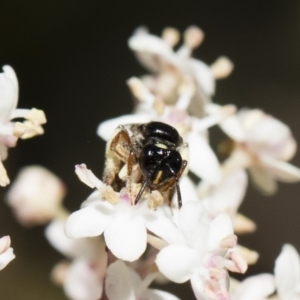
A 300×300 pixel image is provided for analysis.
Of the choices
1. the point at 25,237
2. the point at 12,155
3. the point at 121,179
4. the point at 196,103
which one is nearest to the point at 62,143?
the point at 12,155

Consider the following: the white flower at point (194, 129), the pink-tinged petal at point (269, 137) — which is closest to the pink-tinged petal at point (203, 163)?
the white flower at point (194, 129)

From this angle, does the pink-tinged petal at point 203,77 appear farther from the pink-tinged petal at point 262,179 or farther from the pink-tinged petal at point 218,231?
the pink-tinged petal at point 218,231

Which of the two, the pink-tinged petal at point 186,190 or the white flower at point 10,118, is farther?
the pink-tinged petal at point 186,190

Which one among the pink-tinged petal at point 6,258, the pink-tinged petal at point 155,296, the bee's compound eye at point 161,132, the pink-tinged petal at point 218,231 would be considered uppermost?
the bee's compound eye at point 161,132

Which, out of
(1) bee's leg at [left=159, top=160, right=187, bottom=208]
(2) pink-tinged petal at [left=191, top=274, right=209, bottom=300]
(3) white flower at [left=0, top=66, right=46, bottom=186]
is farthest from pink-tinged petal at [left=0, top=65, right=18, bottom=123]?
(2) pink-tinged petal at [left=191, top=274, right=209, bottom=300]

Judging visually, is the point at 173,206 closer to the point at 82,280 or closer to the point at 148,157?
the point at 148,157

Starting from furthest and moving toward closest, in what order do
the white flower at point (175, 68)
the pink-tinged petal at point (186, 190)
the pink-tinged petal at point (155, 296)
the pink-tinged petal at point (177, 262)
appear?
the white flower at point (175, 68) → the pink-tinged petal at point (186, 190) → the pink-tinged petal at point (155, 296) → the pink-tinged petal at point (177, 262)

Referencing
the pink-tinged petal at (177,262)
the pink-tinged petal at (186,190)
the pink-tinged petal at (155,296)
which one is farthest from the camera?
the pink-tinged petal at (186,190)

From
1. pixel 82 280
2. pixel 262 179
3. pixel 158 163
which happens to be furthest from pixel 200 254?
pixel 262 179

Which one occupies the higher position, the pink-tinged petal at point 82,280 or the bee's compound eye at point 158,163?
the bee's compound eye at point 158,163
